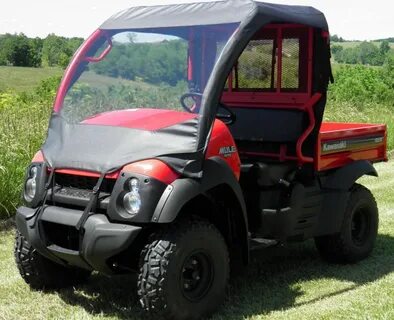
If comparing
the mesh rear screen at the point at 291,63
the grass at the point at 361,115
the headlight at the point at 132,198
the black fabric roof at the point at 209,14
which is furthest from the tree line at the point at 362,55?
the headlight at the point at 132,198

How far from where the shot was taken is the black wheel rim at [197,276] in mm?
3812

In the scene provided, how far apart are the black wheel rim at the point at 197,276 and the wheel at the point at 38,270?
42.7 inches

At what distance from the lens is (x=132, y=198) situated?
365cm

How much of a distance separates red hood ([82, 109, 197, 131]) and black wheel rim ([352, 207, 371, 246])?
2.06 m

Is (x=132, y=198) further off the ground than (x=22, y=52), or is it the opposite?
(x=132, y=198)

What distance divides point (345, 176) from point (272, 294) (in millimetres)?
1199

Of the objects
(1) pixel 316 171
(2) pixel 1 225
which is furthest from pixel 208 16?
(2) pixel 1 225

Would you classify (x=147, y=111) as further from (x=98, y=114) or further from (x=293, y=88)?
(x=293, y=88)

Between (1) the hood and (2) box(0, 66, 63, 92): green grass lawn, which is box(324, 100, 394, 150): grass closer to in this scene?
(1) the hood

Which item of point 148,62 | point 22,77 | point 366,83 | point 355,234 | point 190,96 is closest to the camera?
point 190,96

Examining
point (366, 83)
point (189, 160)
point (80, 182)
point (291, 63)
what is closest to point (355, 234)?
point (291, 63)

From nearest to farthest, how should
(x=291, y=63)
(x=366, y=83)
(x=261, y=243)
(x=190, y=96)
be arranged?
1. (x=190, y=96)
2. (x=261, y=243)
3. (x=291, y=63)
4. (x=366, y=83)

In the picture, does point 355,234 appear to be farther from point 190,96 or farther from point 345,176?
point 190,96

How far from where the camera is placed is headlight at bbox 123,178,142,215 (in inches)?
143
